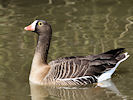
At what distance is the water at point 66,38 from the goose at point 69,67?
218mm

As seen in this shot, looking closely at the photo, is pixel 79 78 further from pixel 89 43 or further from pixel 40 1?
pixel 40 1

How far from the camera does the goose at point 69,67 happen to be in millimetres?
10438

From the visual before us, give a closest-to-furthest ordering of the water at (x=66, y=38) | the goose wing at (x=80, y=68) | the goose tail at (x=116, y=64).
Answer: the water at (x=66, y=38) < the goose wing at (x=80, y=68) < the goose tail at (x=116, y=64)

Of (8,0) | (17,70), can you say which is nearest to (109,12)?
(8,0)

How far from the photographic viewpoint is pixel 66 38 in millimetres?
14312

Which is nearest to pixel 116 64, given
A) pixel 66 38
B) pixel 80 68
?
pixel 80 68

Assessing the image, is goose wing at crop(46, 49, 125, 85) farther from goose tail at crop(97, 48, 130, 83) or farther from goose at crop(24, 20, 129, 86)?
goose tail at crop(97, 48, 130, 83)

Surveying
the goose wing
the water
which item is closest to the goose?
the goose wing

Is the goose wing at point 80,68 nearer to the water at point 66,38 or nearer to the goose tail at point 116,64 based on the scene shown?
the goose tail at point 116,64

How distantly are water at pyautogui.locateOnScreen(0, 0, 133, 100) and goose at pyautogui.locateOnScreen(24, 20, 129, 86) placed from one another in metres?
0.22

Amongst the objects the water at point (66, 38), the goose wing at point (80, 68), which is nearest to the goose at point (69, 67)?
the goose wing at point (80, 68)

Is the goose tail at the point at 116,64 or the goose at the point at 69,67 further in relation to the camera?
the goose tail at the point at 116,64

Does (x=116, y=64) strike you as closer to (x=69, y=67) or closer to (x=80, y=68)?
(x=80, y=68)

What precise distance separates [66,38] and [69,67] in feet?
13.1
